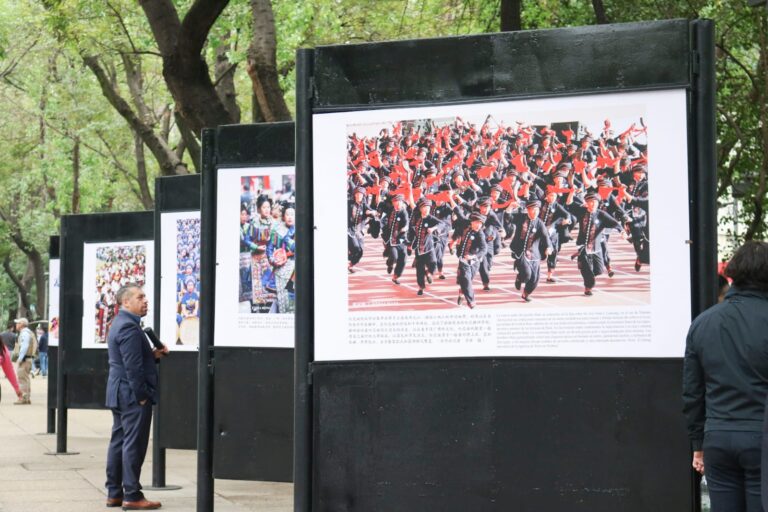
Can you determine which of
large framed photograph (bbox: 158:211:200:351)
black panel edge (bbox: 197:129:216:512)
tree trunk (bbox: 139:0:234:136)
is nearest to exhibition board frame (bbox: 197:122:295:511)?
black panel edge (bbox: 197:129:216:512)

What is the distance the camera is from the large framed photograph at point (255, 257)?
8.52 meters

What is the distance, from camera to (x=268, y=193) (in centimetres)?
856

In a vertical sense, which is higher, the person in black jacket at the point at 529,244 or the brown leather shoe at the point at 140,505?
the person in black jacket at the point at 529,244

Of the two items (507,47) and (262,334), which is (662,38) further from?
(262,334)

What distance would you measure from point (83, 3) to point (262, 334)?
38.3ft

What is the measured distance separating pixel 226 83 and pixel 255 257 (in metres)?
12.8

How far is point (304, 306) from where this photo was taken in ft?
20.3

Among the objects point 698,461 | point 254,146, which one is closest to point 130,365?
point 254,146

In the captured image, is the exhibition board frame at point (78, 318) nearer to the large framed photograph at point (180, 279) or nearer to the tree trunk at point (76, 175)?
the large framed photograph at point (180, 279)

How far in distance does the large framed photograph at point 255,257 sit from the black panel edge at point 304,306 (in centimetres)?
230

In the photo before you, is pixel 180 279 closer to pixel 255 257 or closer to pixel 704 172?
pixel 255 257

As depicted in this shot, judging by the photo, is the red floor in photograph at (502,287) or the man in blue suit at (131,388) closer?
the red floor in photograph at (502,287)

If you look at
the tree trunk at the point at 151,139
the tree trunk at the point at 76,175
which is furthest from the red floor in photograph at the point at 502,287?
the tree trunk at the point at 76,175

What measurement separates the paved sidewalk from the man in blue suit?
1.22 feet
